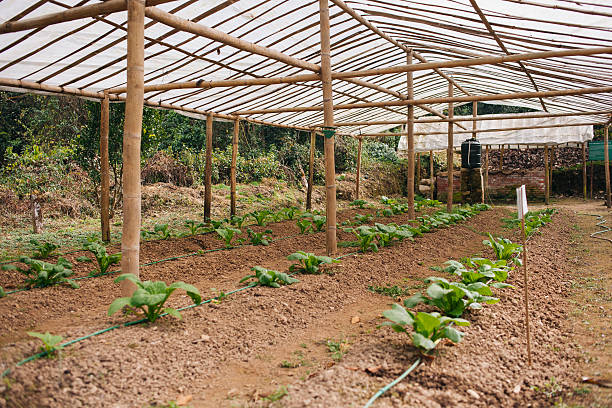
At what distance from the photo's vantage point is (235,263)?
6035 mm

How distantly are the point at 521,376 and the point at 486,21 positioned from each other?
445 centimetres

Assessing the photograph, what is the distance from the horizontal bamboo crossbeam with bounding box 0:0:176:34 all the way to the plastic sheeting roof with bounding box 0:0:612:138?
0.62 ft

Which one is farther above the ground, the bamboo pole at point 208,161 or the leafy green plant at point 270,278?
the bamboo pole at point 208,161

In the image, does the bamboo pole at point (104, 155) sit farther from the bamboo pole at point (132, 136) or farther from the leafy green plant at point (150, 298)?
the leafy green plant at point (150, 298)

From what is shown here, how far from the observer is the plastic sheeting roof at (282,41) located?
5.20 meters

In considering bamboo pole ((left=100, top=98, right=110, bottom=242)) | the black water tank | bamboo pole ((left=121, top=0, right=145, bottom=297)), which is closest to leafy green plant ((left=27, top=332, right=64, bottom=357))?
bamboo pole ((left=121, top=0, right=145, bottom=297))

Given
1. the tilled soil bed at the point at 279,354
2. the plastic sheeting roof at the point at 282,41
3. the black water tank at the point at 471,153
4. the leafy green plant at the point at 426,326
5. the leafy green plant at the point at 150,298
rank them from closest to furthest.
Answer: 1. the tilled soil bed at the point at 279,354
2. the leafy green plant at the point at 426,326
3. the leafy green plant at the point at 150,298
4. the plastic sheeting roof at the point at 282,41
5. the black water tank at the point at 471,153

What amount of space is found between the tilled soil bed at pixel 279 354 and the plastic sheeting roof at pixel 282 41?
294cm

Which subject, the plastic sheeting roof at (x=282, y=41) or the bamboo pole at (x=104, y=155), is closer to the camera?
the plastic sheeting roof at (x=282, y=41)

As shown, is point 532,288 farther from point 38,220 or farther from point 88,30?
point 38,220

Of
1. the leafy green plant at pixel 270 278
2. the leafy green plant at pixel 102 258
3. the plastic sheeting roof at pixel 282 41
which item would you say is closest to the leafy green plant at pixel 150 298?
the leafy green plant at pixel 270 278

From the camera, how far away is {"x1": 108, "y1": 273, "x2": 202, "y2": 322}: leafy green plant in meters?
3.02

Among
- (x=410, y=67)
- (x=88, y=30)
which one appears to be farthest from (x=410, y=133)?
(x=88, y=30)

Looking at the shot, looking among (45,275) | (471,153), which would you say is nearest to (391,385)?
(45,275)
